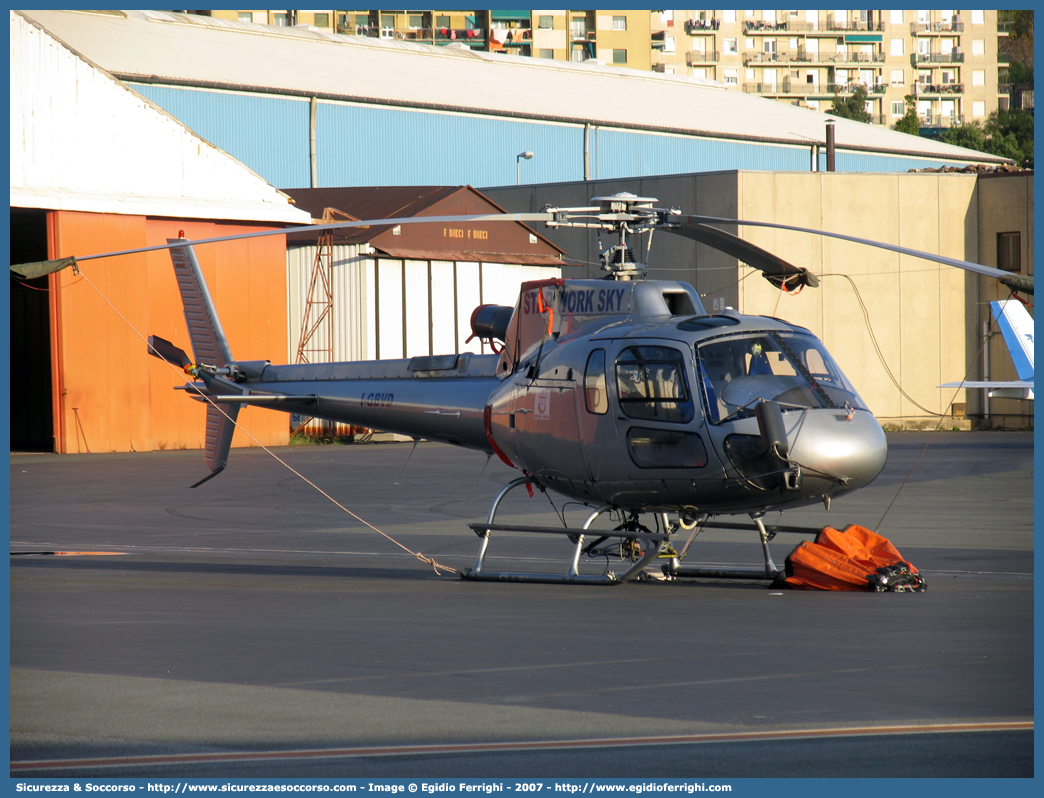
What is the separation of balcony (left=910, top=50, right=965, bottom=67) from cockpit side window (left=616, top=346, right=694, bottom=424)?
331 feet

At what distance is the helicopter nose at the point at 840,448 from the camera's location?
29.7 ft

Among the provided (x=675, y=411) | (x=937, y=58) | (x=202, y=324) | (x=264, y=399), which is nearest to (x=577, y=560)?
(x=675, y=411)

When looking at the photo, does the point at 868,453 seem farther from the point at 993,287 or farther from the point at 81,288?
the point at 993,287

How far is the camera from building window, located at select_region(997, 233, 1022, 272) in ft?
122

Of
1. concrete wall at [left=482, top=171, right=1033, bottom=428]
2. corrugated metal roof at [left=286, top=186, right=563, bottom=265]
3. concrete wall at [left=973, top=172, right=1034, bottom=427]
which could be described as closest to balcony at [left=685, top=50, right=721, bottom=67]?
concrete wall at [left=973, top=172, right=1034, bottom=427]

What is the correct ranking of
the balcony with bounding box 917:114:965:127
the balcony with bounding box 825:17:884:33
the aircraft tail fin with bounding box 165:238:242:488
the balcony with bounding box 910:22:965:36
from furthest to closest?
the balcony with bounding box 825:17:884:33 → the balcony with bounding box 917:114:965:127 → the balcony with bounding box 910:22:965:36 → the aircraft tail fin with bounding box 165:238:242:488

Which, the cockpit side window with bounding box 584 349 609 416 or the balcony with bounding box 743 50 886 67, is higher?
the balcony with bounding box 743 50 886 67

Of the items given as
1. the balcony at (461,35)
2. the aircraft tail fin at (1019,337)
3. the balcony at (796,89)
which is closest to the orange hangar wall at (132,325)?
the aircraft tail fin at (1019,337)

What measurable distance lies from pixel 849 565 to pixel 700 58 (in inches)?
4475

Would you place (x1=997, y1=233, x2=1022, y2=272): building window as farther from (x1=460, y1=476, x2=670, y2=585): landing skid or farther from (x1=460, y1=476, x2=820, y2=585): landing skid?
(x1=460, y1=476, x2=670, y2=585): landing skid

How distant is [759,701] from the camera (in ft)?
19.4

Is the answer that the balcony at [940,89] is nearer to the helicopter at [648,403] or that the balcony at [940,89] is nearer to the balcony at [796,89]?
the balcony at [796,89]

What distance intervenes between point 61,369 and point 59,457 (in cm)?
197

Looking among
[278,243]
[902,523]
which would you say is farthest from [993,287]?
[902,523]
